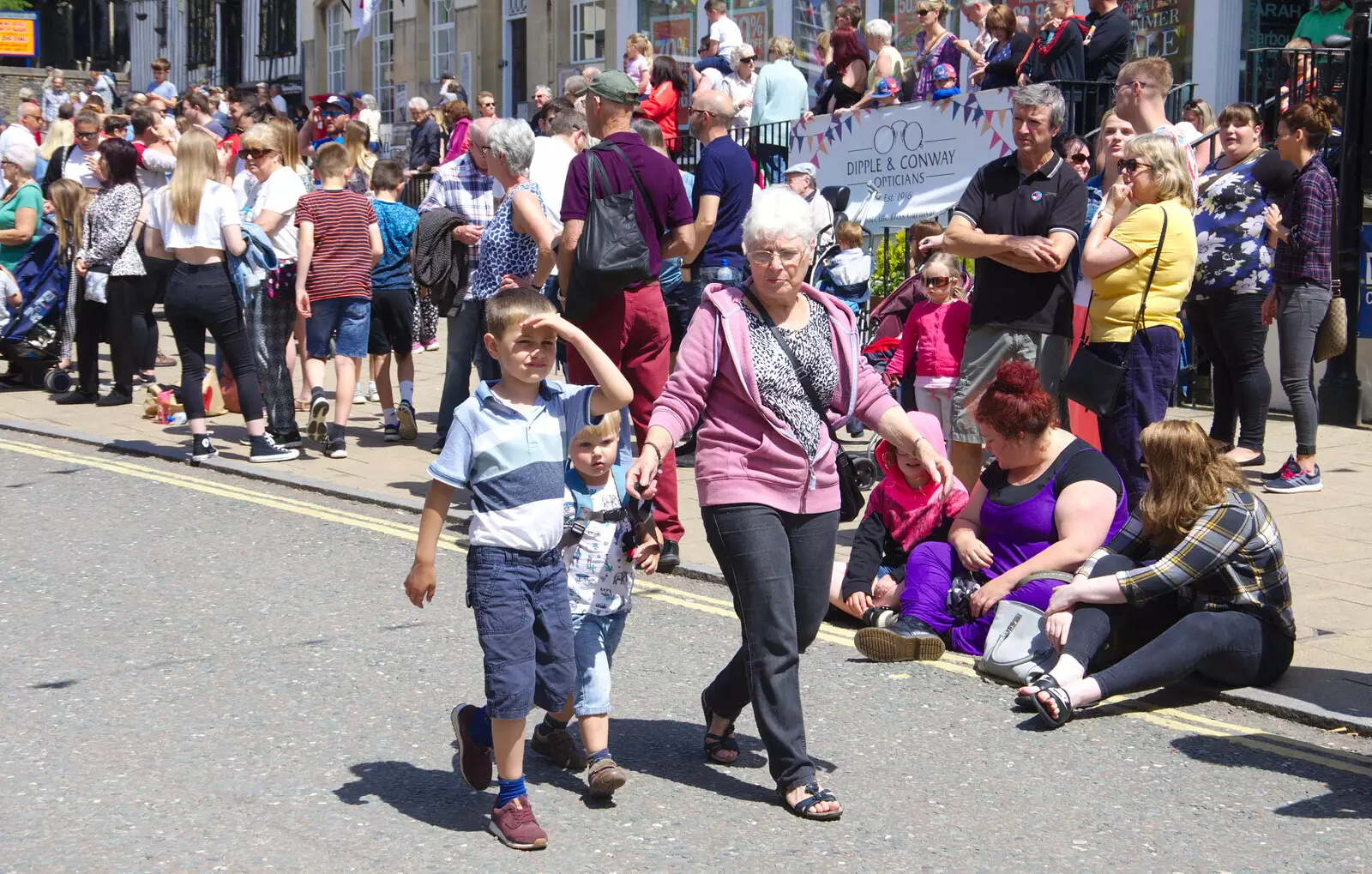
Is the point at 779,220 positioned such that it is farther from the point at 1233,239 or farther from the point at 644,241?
the point at 1233,239

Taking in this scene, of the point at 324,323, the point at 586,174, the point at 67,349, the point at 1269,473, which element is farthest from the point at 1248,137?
the point at 67,349

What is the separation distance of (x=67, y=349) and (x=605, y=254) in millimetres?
8192

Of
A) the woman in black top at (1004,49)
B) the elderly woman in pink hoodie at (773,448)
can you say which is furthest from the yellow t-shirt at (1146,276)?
the woman in black top at (1004,49)

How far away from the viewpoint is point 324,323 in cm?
1072

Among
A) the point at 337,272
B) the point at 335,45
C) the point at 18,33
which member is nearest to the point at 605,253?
the point at 337,272

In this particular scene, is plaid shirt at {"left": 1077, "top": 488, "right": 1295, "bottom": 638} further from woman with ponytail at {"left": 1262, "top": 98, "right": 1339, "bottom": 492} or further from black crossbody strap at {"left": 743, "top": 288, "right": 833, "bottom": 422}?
woman with ponytail at {"left": 1262, "top": 98, "right": 1339, "bottom": 492}

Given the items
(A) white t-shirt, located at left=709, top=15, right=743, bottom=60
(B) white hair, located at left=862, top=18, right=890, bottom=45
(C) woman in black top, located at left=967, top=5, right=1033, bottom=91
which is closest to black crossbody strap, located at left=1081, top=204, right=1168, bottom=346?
(C) woman in black top, located at left=967, top=5, right=1033, bottom=91

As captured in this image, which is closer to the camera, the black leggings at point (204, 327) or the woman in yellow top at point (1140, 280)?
the woman in yellow top at point (1140, 280)

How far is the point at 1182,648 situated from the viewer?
5.65m

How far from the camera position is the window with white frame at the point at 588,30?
86.3ft

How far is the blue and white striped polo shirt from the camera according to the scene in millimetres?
4531

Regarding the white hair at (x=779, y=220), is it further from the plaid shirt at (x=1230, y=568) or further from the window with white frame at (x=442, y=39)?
the window with white frame at (x=442, y=39)

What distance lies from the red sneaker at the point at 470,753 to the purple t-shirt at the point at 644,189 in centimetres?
326

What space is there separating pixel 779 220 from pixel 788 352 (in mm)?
383
